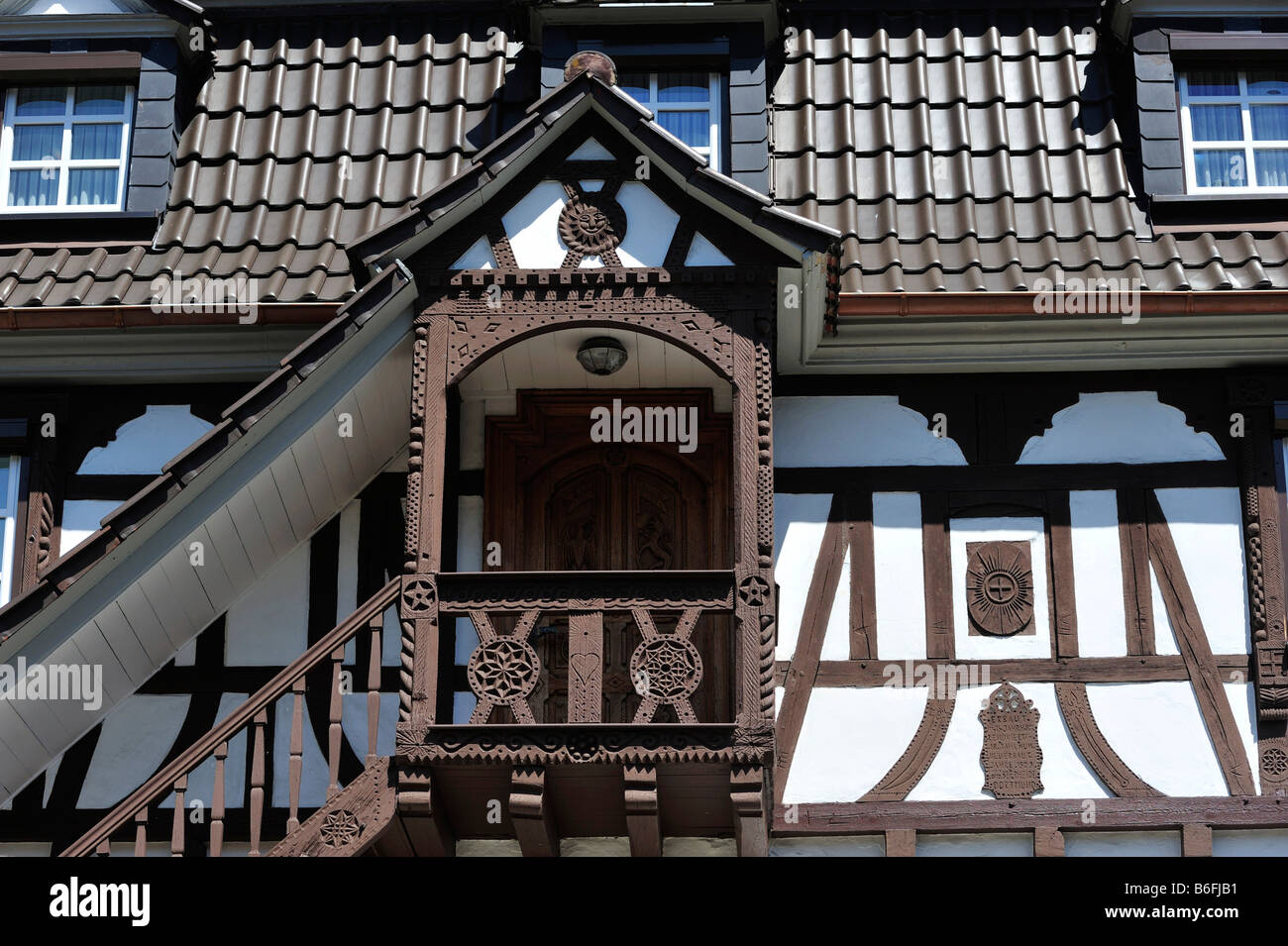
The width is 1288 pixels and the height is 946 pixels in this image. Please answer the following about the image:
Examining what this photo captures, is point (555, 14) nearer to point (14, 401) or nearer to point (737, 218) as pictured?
point (737, 218)

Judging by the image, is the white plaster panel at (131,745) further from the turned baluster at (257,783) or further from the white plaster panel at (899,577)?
the white plaster panel at (899,577)

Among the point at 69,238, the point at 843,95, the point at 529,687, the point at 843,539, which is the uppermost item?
the point at 843,95

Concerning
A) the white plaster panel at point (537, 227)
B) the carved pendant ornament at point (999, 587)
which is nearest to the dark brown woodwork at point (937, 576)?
the carved pendant ornament at point (999, 587)

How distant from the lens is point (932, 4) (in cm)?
1412

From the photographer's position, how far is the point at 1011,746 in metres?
11.8

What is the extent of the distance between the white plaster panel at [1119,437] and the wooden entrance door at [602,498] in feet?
6.12

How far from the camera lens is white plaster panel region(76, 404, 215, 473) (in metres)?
12.7

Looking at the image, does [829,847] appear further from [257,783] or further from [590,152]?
[590,152]

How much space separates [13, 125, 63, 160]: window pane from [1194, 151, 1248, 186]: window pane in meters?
7.23

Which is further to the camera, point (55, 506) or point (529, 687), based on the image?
point (55, 506)

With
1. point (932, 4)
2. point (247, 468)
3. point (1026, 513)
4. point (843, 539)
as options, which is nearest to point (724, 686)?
point (843, 539)

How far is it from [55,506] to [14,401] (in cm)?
70

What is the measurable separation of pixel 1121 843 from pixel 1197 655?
1.16 metres

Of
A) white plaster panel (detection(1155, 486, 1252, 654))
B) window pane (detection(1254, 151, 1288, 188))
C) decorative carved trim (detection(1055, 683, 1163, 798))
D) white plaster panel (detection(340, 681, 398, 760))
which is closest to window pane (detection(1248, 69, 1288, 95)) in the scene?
window pane (detection(1254, 151, 1288, 188))
